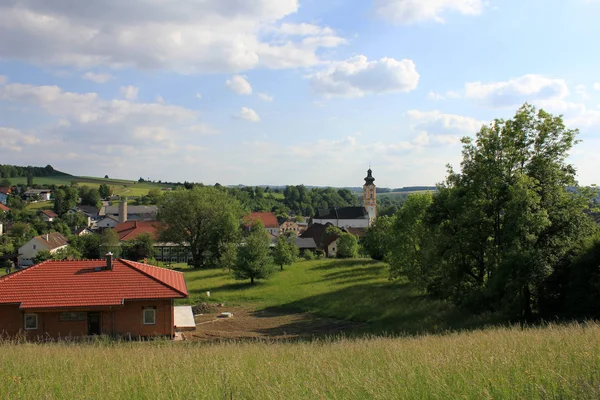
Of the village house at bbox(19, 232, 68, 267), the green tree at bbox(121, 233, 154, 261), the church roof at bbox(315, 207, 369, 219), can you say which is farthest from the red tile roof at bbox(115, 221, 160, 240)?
the church roof at bbox(315, 207, 369, 219)

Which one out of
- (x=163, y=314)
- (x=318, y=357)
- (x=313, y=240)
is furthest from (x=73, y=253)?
(x=318, y=357)

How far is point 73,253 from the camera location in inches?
2562

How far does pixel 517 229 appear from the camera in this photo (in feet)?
71.2

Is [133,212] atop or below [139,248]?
atop

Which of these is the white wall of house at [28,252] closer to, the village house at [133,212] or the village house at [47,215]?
the village house at [47,215]

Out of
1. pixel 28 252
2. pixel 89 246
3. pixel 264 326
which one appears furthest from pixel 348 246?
pixel 28 252

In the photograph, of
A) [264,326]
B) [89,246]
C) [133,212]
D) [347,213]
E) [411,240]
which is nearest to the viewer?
[264,326]

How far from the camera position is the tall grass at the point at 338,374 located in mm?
5840

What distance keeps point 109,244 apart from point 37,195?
4062 inches

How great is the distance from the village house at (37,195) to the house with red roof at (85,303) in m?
148

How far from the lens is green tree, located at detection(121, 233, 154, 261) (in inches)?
2847

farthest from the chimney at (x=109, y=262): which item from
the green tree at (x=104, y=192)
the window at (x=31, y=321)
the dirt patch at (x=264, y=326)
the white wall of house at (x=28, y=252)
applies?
the green tree at (x=104, y=192)

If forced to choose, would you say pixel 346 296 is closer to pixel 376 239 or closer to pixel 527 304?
pixel 527 304

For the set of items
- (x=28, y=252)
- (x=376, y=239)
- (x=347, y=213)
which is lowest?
(x=28, y=252)
